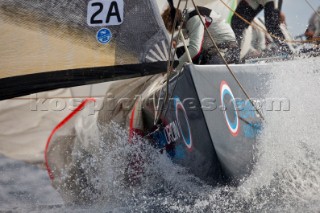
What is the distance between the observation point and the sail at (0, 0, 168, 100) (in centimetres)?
238

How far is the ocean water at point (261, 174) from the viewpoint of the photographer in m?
2.19

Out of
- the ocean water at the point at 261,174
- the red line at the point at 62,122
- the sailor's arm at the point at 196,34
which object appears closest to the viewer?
the ocean water at the point at 261,174

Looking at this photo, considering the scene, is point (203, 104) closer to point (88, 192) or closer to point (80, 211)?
point (80, 211)

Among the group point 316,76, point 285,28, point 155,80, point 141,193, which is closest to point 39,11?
point 155,80

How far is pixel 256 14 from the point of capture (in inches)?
153

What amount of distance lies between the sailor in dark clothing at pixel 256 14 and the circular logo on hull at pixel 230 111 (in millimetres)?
1599

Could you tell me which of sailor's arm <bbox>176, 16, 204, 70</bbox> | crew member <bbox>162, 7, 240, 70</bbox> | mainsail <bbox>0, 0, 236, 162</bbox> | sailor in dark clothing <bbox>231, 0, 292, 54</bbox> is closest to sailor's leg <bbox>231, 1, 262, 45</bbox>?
sailor in dark clothing <bbox>231, 0, 292, 54</bbox>

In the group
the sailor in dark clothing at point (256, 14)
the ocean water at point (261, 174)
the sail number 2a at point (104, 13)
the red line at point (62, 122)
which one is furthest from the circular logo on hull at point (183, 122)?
the sailor in dark clothing at point (256, 14)

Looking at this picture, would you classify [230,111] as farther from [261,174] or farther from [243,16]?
[243,16]

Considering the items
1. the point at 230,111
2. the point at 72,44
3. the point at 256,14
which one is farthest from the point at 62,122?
the point at 256,14

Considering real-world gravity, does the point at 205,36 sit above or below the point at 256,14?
above

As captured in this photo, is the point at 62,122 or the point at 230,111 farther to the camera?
the point at 62,122

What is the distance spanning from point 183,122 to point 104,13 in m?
0.58

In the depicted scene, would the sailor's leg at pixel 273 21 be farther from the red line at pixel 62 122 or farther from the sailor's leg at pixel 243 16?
the red line at pixel 62 122
